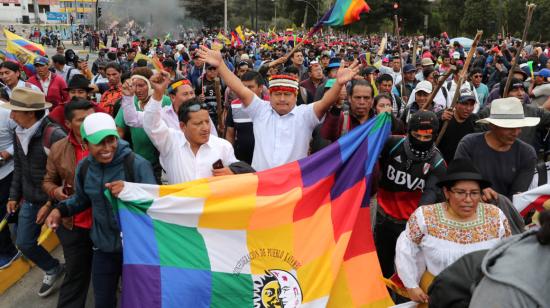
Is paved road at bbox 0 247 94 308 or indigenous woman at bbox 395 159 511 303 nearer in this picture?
indigenous woman at bbox 395 159 511 303

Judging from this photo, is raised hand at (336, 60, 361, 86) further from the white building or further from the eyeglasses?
the white building

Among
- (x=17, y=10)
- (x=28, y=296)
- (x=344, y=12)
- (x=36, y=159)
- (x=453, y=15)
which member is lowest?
(x=28, y=296)

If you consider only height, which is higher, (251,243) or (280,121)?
(280,121)

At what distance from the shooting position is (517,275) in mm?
1761

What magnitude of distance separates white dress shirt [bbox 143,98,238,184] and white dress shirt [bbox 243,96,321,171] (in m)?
0.39

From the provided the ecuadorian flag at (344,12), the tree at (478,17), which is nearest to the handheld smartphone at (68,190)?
the ecuadorian flag at (344,12)

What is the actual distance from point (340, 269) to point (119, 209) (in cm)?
158

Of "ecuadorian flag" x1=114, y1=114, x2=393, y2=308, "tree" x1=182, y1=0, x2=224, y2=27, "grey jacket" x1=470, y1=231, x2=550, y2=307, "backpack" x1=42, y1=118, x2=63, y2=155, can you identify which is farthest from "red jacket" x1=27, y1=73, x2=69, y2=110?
"tree" x1=182, y1=0, x2=224, y2=27

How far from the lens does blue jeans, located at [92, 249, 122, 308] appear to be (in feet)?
12.4

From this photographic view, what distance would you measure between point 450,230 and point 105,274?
2.47 metres

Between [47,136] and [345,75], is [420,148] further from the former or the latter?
[47,136]

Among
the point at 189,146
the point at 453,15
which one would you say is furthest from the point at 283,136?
the point at 453,15

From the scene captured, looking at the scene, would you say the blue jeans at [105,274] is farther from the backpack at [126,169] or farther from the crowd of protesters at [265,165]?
the backpack at [126,169]

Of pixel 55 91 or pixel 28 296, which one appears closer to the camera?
pixel 28 296
